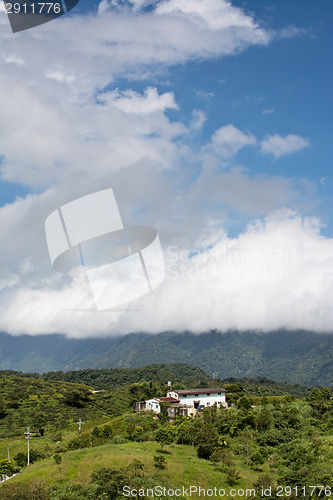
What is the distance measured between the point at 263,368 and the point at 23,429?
546 feet

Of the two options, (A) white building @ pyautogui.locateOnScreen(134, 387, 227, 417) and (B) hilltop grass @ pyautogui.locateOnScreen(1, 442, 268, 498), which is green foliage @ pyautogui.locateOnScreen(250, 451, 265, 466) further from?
(A) white building @ pyautogui.locateOnScreen(134, 387, 227, 417)

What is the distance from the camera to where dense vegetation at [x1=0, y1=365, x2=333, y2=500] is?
16641 millimetres

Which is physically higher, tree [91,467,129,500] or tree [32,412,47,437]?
tree [91,467,129,500]

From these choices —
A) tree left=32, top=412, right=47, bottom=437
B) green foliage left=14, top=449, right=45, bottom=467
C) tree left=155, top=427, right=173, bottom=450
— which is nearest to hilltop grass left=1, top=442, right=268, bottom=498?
tree left=155, top=427, right=173, bottom=450

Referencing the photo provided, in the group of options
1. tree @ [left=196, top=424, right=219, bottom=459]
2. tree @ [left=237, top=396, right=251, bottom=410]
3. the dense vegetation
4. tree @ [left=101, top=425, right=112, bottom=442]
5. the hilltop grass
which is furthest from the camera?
tree @ [left=237, top=396, right=251, bottom=410]

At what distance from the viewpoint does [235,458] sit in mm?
24078

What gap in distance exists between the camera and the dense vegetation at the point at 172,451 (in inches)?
655

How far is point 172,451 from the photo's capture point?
2442cm

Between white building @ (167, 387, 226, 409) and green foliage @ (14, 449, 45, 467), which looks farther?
white building @ (167, 387, 226, 409)

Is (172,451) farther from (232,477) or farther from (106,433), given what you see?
(106,433)

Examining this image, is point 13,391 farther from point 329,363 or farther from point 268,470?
point 329,363

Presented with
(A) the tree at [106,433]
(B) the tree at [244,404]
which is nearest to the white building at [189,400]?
(B) the tree at [244,404]

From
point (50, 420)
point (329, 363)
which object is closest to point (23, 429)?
point (50, 420)

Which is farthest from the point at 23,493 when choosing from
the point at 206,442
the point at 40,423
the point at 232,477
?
the point at 40,423
